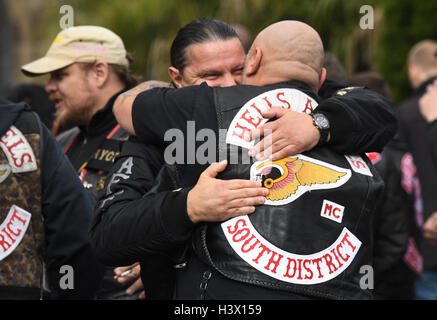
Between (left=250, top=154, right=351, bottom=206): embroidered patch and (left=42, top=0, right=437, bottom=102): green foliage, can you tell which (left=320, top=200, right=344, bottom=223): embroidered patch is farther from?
(left=42, top=0, right=437, bottom=102): green foliage

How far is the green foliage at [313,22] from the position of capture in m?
8.24

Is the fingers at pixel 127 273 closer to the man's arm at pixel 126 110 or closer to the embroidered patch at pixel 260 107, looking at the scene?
the man's arm at pixel 126 110

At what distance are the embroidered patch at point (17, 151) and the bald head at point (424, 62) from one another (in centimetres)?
461

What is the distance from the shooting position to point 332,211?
217 cm

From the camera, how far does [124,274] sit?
2844 mm

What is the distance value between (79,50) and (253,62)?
1752 millimetres

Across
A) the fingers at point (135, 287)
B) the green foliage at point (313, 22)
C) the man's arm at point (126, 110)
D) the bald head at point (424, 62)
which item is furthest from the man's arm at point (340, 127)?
the green foliage at point (313, 22)

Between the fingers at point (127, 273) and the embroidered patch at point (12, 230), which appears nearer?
the embroidered patch at point (12, 230)

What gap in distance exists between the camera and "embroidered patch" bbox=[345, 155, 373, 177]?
2293mm

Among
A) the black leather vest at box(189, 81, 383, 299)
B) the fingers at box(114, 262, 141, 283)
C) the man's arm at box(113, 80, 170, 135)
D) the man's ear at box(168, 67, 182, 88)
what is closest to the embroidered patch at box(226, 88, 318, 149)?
→ the black leather vest at box(189, 81, 383, 299)

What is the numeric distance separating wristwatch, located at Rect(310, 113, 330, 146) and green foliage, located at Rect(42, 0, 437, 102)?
5351 millimetres

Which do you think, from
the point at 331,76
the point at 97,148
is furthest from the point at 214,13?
the point at 97,148

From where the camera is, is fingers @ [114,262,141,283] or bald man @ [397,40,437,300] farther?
bald man @ [397,40,437,300]

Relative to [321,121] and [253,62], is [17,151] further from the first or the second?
[321,121]
